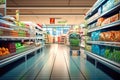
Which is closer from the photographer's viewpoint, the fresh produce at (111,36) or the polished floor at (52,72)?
the fresh produce at (111,36)

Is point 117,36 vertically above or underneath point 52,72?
above

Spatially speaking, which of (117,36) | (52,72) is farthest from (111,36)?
(52,72)

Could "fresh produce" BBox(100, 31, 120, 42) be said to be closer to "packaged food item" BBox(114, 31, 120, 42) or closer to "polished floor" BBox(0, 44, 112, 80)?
"packaged food item" BBox(114, 31, 120, 42)

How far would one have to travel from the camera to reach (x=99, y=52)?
4.53 metres

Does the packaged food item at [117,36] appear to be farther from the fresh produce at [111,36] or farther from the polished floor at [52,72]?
the polished floor at [52,72]

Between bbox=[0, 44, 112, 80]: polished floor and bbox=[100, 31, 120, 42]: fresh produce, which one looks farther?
bbox=[0, 44, 112, 80]: polished floor

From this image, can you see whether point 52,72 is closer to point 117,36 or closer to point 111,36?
point 111,36

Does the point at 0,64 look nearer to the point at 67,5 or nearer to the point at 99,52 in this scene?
the point at 99,52

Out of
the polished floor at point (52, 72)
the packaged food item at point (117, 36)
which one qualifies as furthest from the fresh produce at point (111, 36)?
the polished floor at point (52, 72)

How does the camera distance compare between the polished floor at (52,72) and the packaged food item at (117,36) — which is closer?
the packaged food item at (117,36)

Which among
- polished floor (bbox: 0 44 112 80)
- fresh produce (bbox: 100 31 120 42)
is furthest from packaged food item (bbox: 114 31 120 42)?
polished floor (bbox: 0 44 112 80)

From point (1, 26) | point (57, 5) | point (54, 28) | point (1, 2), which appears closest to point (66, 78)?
point (1, 26)

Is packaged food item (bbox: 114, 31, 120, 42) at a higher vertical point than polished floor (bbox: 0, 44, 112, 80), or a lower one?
higher

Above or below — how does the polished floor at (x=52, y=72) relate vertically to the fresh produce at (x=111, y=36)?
below
